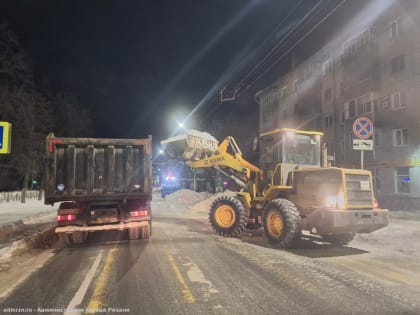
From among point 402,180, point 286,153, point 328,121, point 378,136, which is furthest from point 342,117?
point 286,153

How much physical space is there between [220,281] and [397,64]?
81.6 ft

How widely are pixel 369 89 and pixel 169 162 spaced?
21.4 metres

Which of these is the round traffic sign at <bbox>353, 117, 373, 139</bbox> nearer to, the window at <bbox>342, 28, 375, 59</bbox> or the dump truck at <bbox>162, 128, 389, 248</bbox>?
the dump truck at <bbox>162, 128, 389, 248</bbox>

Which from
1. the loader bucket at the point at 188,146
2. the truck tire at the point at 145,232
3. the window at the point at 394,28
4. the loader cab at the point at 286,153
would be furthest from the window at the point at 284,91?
the truck tire at the point at 145,232

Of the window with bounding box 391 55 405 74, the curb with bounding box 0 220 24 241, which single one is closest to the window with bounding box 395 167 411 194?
the window with bounding box 391 55 405 74

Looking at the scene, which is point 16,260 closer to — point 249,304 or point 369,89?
point 249,304

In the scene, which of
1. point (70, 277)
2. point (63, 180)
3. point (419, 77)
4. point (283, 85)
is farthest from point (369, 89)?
point (70, 277)

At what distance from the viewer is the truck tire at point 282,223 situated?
8.50 meters

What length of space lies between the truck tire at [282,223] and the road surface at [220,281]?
34 centimetres

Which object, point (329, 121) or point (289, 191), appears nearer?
point (289, 191)

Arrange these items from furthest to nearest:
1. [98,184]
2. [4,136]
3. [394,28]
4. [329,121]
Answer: [329,121] < [394,28] < [98,184] < [4,136]

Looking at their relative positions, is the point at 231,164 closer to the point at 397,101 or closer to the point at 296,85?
the point at 397,101

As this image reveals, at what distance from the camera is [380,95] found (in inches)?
1038

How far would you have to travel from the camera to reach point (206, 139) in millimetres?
11703
